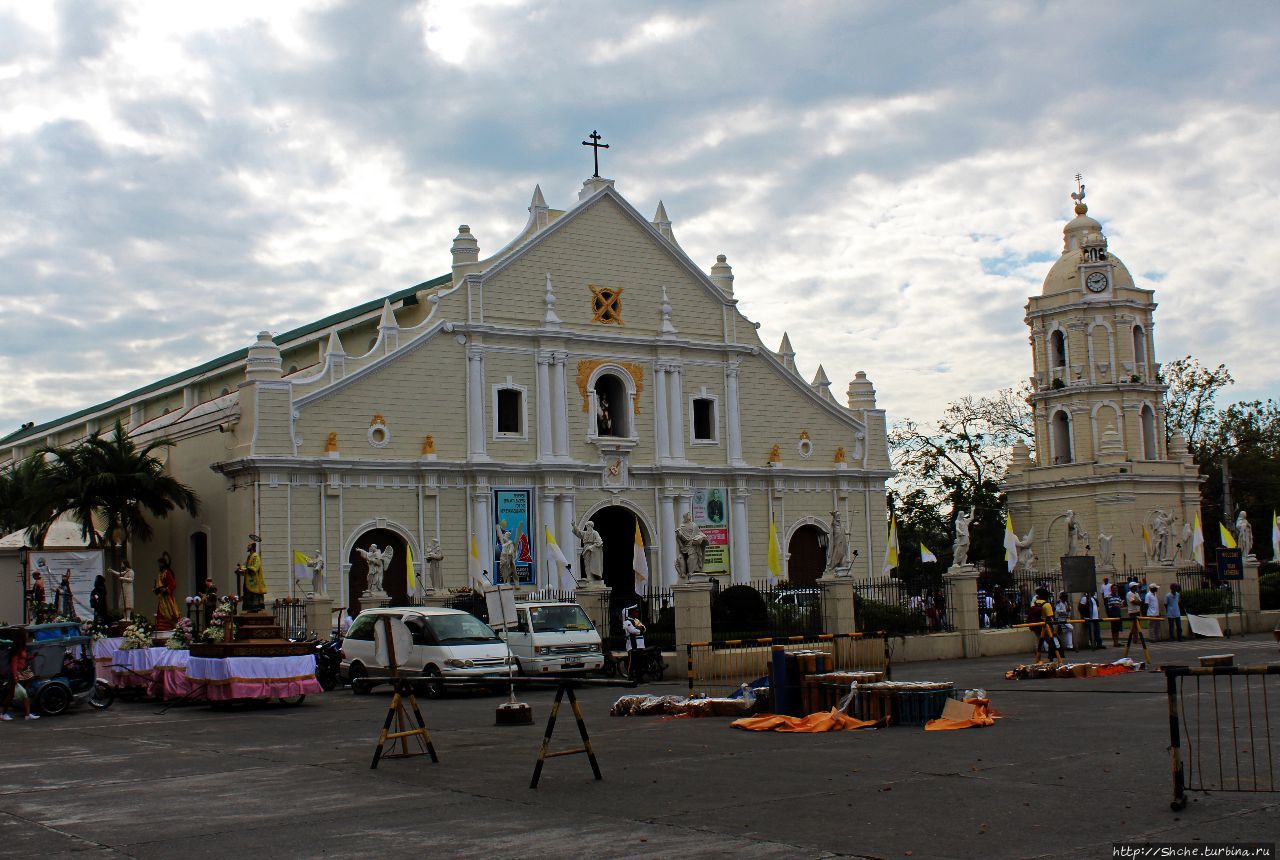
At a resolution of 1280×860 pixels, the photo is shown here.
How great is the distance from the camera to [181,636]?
2444 cm

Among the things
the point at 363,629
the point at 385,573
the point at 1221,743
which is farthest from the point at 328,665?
the point at 1221,743

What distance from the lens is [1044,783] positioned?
1127 centimetres

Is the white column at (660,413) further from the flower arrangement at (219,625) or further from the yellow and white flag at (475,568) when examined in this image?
the flower arrangement at (219,625)

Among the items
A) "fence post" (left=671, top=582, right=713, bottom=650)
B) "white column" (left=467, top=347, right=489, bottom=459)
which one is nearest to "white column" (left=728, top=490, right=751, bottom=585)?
"white column" (left=467, top=347, right=489, bottom=459)

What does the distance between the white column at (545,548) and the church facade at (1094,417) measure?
959 inches

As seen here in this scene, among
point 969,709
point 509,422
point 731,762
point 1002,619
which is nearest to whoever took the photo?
point 731,762

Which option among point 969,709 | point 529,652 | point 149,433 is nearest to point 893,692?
point 969,709

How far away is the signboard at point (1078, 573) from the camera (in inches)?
1405

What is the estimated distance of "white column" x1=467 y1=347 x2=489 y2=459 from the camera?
128 feet

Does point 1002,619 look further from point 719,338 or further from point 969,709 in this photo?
point 969,709

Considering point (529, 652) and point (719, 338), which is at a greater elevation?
point (719, 338)

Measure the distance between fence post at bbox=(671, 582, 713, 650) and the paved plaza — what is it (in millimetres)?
8354

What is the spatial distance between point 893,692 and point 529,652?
440 inches

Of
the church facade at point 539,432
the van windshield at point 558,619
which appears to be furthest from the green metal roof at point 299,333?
the van windshield at point 558,619
